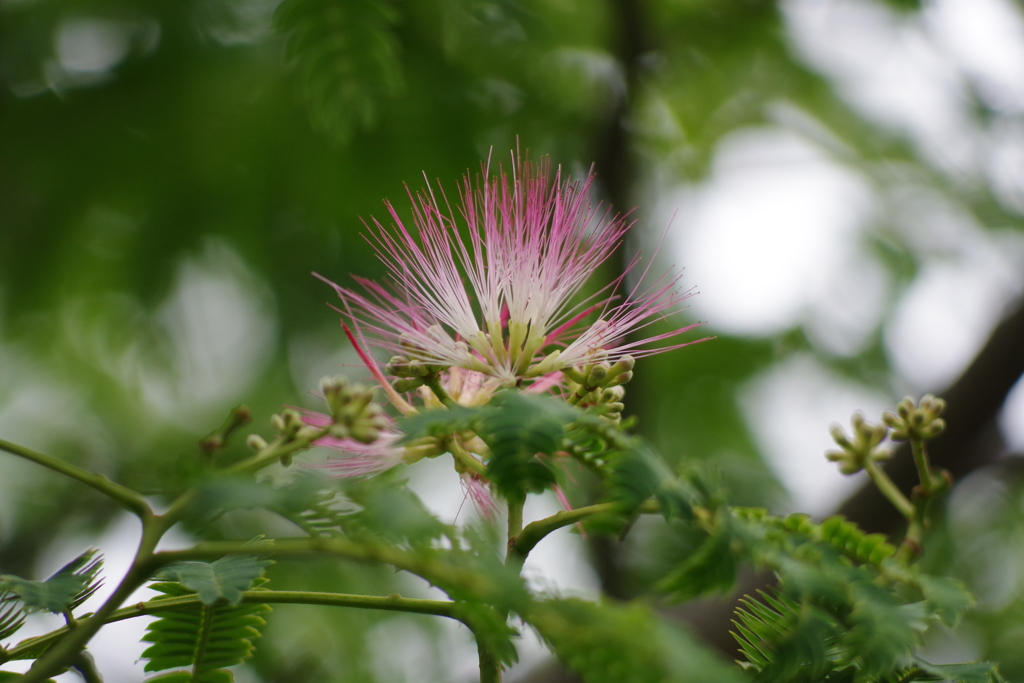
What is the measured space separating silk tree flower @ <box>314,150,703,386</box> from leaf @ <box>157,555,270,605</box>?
0.52 metres

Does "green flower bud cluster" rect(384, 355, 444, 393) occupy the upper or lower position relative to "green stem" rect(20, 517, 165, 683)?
upper

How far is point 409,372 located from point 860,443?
Result: 2.53ft

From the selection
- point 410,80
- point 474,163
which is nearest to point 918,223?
point 474,163

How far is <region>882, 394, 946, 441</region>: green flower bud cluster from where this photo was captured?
1436 mm

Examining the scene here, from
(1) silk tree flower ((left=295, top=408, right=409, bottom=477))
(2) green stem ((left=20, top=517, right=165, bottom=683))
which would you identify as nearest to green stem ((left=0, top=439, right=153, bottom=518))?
(2) green stem ((left=20, top=517, right=165, bottom=683))

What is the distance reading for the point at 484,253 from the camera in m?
1.79

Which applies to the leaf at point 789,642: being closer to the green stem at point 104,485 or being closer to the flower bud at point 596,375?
the flower bud at point 596,375

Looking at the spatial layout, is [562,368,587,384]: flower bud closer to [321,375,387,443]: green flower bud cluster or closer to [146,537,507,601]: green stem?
[321,375,387,443]: green flower bud cluster

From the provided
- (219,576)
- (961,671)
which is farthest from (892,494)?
(219,576)

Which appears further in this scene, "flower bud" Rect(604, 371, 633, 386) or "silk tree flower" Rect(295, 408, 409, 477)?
"silk tree flower" Rect(295, 408, 409, 477)

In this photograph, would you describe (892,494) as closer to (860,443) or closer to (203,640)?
(860,443)

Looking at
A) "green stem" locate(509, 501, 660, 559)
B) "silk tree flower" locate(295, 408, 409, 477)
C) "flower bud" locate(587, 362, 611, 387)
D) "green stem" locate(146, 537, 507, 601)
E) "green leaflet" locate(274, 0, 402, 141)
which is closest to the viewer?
"green stem" locate(146, 537, 507, 601)

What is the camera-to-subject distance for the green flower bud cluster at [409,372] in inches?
54.9

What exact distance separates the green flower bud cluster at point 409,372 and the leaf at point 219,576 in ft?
1.15
